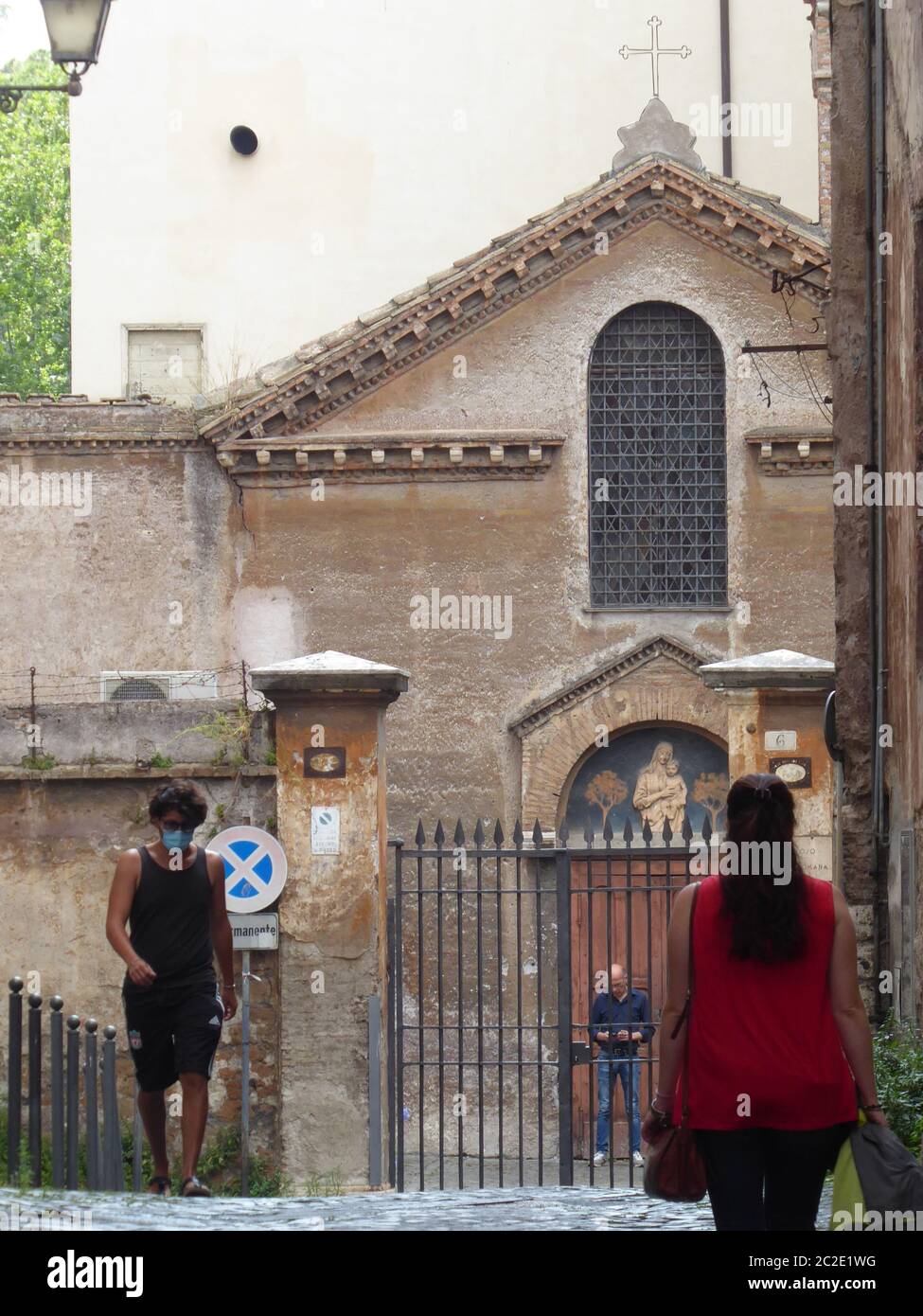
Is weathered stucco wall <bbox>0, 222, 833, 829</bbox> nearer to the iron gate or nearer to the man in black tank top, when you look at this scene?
the iron gate

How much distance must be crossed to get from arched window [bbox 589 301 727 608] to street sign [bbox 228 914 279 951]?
10343 mm

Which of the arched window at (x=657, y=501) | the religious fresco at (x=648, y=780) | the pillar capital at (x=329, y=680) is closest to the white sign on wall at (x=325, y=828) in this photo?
the pillar capital at (x=329, y=680)

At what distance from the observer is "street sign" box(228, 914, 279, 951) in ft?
37.0

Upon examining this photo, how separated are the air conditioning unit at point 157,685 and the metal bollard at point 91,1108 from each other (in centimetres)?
1210

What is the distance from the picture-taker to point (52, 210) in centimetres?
4072

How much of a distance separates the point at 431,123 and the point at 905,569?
80.6 feet

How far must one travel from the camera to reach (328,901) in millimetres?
11336

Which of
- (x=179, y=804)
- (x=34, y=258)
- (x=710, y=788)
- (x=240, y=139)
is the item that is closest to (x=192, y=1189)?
(x=179, y=804)

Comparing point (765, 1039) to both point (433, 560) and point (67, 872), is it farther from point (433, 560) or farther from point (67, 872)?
point (433, 560)

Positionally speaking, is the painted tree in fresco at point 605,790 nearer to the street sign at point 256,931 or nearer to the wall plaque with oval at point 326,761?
the wall plaque with oval at point 326,761

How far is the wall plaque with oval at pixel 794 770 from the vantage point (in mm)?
11945

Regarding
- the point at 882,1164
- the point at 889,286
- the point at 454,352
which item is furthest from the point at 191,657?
the point at 882,1164

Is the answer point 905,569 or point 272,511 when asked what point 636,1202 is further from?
point 272,511

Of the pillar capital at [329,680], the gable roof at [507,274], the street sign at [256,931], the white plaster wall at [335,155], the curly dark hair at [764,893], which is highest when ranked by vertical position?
the white plaster wall at [335,155]
